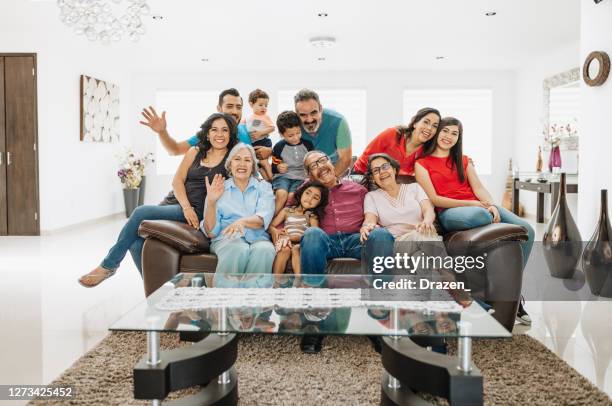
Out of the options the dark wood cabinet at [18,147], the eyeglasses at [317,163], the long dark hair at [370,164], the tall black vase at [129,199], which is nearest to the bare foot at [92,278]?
the eyeglasses at [317,163]

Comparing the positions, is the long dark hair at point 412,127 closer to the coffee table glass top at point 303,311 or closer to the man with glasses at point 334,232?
the man with glasses at point 334,232

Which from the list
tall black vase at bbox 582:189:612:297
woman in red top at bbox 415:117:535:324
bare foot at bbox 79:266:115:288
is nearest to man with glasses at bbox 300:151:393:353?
woman in red top at bbox 415:117:535:324

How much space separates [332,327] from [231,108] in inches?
88.1

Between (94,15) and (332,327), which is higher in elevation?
(94,15)

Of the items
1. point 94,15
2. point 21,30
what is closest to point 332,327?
point 94,15

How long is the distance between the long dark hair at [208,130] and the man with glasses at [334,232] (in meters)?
0.47

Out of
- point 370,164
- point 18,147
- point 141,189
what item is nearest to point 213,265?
point 370,164

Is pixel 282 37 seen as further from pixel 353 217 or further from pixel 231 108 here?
pixel 353 217

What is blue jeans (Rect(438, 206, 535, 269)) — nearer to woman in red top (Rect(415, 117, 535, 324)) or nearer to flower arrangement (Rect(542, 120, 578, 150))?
woman in red top (Rect(415, 117, 535, 324))

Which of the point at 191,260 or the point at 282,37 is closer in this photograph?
the point at 191,260

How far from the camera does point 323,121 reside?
351 centimetres

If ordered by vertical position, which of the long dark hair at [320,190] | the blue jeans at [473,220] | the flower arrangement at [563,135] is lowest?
the blue jeans at [473,220]

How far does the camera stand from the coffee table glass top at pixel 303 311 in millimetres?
1659

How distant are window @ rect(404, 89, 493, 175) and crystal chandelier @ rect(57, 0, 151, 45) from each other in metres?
5.81
